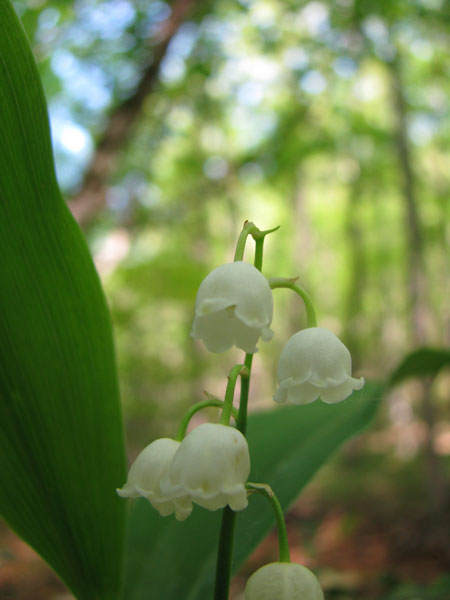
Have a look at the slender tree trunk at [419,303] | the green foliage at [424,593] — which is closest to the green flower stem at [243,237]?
the green foliage at [424,593]

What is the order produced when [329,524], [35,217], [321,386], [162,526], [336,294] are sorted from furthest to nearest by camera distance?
[336,294], [329,524], [162,526], [35,217], [321,386]

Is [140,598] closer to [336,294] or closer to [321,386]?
[321,386]

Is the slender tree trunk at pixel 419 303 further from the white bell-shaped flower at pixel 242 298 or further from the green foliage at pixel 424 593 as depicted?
the white bell-shaped flower at pixel 242 298

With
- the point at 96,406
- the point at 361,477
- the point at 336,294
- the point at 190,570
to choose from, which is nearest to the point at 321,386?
the point at 96,406

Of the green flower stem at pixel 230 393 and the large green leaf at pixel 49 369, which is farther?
the large green leaf at pixel 49 369

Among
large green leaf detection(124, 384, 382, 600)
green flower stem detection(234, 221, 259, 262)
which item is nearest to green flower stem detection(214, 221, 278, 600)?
green flower stem detection(234, 221, 259, 262)

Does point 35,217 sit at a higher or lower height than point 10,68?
lower

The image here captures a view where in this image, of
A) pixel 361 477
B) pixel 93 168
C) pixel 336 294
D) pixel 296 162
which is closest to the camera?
pixel 93 168
